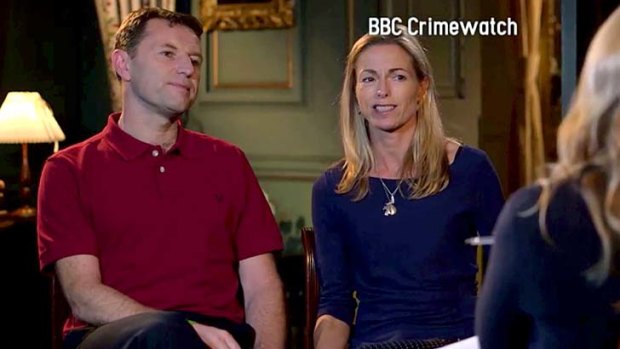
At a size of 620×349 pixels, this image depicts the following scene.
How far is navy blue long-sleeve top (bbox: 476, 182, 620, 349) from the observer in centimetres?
105

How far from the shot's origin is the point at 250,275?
7.66ft

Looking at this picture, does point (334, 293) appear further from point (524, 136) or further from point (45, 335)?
point (45, 335)

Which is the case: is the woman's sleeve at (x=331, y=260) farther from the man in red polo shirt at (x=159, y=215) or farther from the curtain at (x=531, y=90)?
the curtain at (x=531, y=90)

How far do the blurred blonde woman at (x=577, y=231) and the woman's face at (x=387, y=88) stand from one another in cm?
111

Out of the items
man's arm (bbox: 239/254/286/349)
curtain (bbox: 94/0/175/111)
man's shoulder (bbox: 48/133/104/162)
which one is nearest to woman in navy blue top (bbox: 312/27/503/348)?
man's arm (bbox: 239/254/286/349)

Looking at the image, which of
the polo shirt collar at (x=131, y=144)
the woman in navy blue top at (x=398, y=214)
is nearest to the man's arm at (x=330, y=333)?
the woman in navy blue top at (x=398, y=214)

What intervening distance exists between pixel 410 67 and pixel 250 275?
1.87ft

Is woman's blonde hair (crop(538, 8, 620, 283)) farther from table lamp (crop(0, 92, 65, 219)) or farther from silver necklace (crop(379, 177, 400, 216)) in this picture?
table lamp (crop(0, 92, 65, 219))

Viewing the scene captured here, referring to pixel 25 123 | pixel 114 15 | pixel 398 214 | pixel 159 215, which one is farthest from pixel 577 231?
pixel 114 15

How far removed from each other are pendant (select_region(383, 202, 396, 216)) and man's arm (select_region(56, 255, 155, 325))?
1.69 ft

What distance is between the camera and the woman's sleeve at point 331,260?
85.7 inches

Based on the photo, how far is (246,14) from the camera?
3.89m

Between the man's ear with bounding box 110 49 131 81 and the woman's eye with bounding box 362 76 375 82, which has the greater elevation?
the man's ear with bounding box 110 49 131 81

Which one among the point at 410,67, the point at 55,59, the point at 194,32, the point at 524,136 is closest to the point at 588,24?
the point at 524,136
